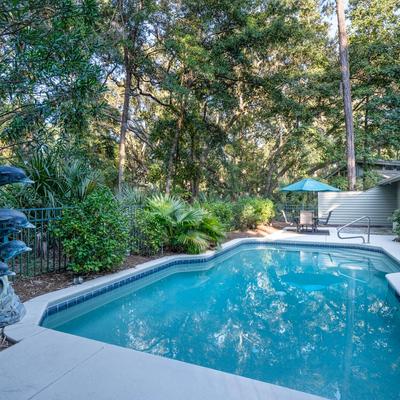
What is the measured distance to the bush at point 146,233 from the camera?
700 centimetres

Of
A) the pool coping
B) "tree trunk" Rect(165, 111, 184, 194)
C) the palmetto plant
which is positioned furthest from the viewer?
"tree trunk" Rect(165, 111, 184, 194)

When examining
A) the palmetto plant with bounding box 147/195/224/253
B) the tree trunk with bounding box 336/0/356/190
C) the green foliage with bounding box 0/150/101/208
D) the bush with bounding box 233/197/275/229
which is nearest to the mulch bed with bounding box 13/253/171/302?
the green foliage with bounding box 0/150/101/208

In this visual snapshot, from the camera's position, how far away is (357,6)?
56.6 feet

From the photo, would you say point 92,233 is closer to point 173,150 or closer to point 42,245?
point 42,245

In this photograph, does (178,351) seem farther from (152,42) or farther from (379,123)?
(379,123)

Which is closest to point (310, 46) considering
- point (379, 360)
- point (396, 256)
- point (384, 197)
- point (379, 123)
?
point (379, 123)

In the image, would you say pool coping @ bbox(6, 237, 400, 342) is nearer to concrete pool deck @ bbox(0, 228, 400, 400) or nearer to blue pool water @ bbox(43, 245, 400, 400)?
blue pool water @ bbox(43, 245, 400, 400)

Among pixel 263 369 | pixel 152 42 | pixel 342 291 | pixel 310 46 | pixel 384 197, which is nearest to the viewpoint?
pixel 263 369

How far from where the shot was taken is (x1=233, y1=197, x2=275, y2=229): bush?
12.4 metres

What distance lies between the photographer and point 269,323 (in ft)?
14.1

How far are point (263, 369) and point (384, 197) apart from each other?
44.1ft

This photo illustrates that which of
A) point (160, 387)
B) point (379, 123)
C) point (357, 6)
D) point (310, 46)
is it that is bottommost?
point (160, 387)

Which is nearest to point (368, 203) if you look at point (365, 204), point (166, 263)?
point (365, 204)

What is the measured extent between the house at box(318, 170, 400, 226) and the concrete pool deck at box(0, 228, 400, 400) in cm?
1364
